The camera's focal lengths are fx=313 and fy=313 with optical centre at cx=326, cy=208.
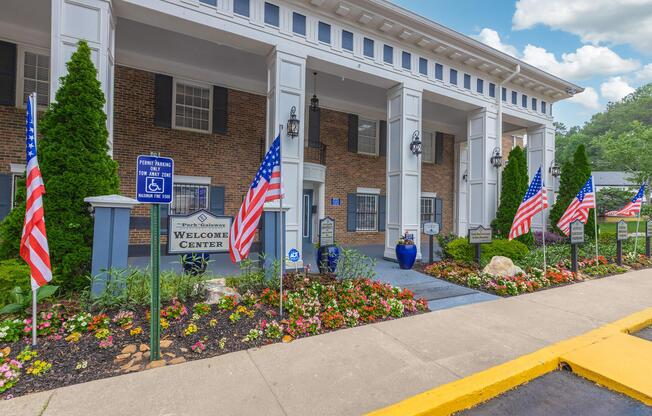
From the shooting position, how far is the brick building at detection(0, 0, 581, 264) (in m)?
7.20

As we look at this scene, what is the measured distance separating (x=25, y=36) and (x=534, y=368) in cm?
1207

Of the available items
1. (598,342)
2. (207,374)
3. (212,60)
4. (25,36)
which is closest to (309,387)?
(207,374)

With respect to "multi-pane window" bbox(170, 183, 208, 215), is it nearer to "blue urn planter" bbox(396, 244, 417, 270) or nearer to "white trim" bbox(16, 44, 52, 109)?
"white trim" bbox(16, 44, 52, 109)

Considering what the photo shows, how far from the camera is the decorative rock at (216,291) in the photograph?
4777 millimetres

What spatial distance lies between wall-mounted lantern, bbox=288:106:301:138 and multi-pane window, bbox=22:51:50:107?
6140 millimetres

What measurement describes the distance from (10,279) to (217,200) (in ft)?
20.7

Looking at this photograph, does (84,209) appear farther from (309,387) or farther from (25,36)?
(25,36)

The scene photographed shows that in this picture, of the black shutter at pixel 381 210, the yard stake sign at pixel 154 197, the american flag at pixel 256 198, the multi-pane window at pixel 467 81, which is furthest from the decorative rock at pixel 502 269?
the yard stake sign at pixel 154 197

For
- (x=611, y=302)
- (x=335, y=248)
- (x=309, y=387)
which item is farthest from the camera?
(x=335, y=248)

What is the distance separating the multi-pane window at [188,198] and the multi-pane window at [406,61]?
24.2 feet

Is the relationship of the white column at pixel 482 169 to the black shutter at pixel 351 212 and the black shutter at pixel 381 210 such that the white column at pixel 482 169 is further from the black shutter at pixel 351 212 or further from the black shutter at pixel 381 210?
the black shutter at pixel 351 212

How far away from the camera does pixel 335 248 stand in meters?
7.21

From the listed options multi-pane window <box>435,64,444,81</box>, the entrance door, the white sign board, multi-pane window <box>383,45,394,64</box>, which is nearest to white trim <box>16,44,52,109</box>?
the white sign board

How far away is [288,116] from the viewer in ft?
25.6
